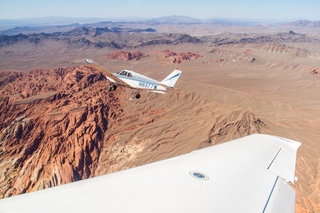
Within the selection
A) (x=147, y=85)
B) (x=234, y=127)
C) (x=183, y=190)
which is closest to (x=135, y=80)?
(x=147, y=85)

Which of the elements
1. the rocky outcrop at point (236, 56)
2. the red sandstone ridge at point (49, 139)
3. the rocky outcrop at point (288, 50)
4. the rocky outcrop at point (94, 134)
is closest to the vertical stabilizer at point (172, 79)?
the rocky outcrop at point (94, 134)

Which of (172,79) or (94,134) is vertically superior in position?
(172,79)

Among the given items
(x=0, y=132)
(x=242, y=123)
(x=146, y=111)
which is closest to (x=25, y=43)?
(x=0, y=132)

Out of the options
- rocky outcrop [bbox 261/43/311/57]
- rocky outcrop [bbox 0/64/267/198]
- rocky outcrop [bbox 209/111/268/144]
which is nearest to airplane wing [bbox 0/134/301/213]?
rocky outcrop [bbox 0/64/267/198]

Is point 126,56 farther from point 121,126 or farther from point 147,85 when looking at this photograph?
point 147,85

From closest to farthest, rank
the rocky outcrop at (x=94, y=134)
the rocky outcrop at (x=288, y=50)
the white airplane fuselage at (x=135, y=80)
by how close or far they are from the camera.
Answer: the white airplane fuselage at (x=135, y=80)
the rocky outcrop at (x=94, y=134)
the rocky outcrop at (x=288, y=50)

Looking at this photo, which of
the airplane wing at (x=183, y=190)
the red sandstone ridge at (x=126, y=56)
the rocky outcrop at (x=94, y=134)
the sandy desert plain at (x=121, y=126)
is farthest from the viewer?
the red sandstone ridge at (x=126, y=56)

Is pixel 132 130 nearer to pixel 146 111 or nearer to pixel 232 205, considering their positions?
pixel 146 111

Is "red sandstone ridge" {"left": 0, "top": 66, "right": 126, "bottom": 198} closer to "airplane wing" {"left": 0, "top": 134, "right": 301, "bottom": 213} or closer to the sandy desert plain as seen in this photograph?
the sandy desert plain

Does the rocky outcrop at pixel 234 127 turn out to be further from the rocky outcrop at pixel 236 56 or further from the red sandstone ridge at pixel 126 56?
the red sandstone ridge at pixel 126 56
